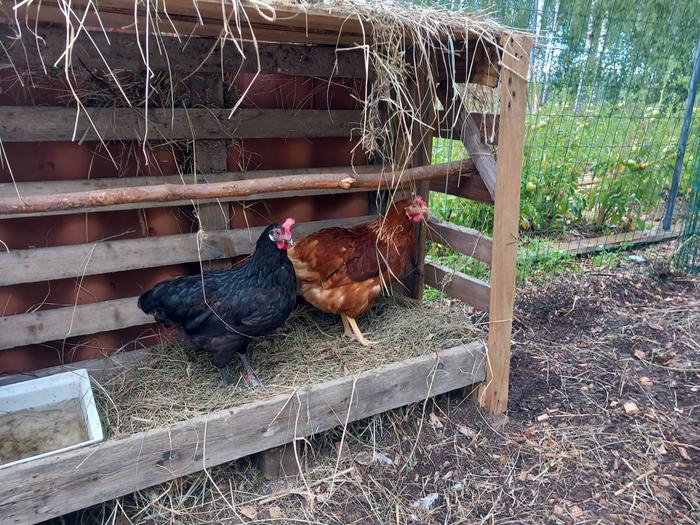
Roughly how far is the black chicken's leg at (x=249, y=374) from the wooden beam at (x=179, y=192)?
96 cm

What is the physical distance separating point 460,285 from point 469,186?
1.89 ft

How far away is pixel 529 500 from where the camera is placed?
7.87ft

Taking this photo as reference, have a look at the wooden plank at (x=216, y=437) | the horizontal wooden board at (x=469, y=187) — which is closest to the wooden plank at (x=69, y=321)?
the wooden plank at (x=216, y=437)

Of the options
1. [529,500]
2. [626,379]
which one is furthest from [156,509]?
[626,379]

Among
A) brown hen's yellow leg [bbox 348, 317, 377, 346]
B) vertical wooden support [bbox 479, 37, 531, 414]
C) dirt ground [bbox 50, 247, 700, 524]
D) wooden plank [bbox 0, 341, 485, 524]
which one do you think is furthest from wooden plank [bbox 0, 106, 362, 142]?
dirt ground [bbox 50, 247, 700, 524]

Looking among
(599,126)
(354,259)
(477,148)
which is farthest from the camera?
(599,126)

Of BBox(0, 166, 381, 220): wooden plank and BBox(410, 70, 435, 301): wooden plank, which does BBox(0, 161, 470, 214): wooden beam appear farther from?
BBox(410, 70, 435, 301): wooden plank

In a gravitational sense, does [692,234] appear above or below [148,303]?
below

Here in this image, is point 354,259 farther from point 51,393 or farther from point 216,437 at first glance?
point 51,393

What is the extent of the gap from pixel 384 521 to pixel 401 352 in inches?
34.2

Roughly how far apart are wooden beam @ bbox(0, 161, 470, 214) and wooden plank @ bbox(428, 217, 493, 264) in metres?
0.60

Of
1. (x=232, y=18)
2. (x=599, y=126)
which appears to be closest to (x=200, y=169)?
(x=232, y=18)

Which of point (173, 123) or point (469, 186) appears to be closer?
point (173, 123)

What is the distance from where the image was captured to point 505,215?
2.56 meters
